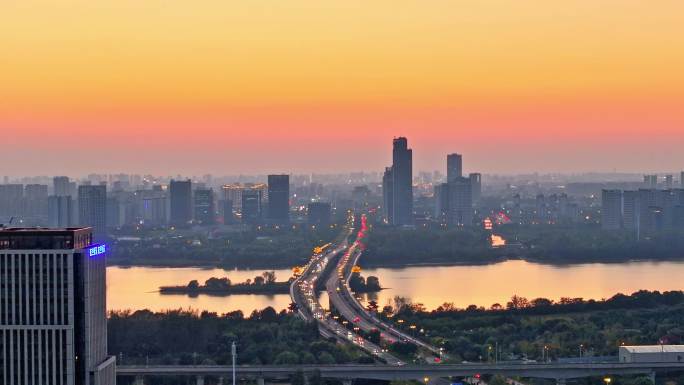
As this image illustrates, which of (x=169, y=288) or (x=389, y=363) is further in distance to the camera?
(x=169, y=288)

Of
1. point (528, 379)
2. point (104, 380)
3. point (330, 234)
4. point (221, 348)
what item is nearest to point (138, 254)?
point (330, 234)

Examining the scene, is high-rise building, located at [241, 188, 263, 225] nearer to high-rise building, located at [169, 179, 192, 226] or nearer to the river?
high-rise building, located at [169, 179, 192, 226]

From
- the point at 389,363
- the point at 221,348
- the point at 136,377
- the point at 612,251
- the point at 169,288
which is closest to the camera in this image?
the point at 136,377

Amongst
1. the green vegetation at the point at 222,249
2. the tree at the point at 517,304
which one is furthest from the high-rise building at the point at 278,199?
the tree at the point at 517,304

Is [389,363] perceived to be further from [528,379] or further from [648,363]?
[648,363]

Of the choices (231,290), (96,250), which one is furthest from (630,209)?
(96,250)
